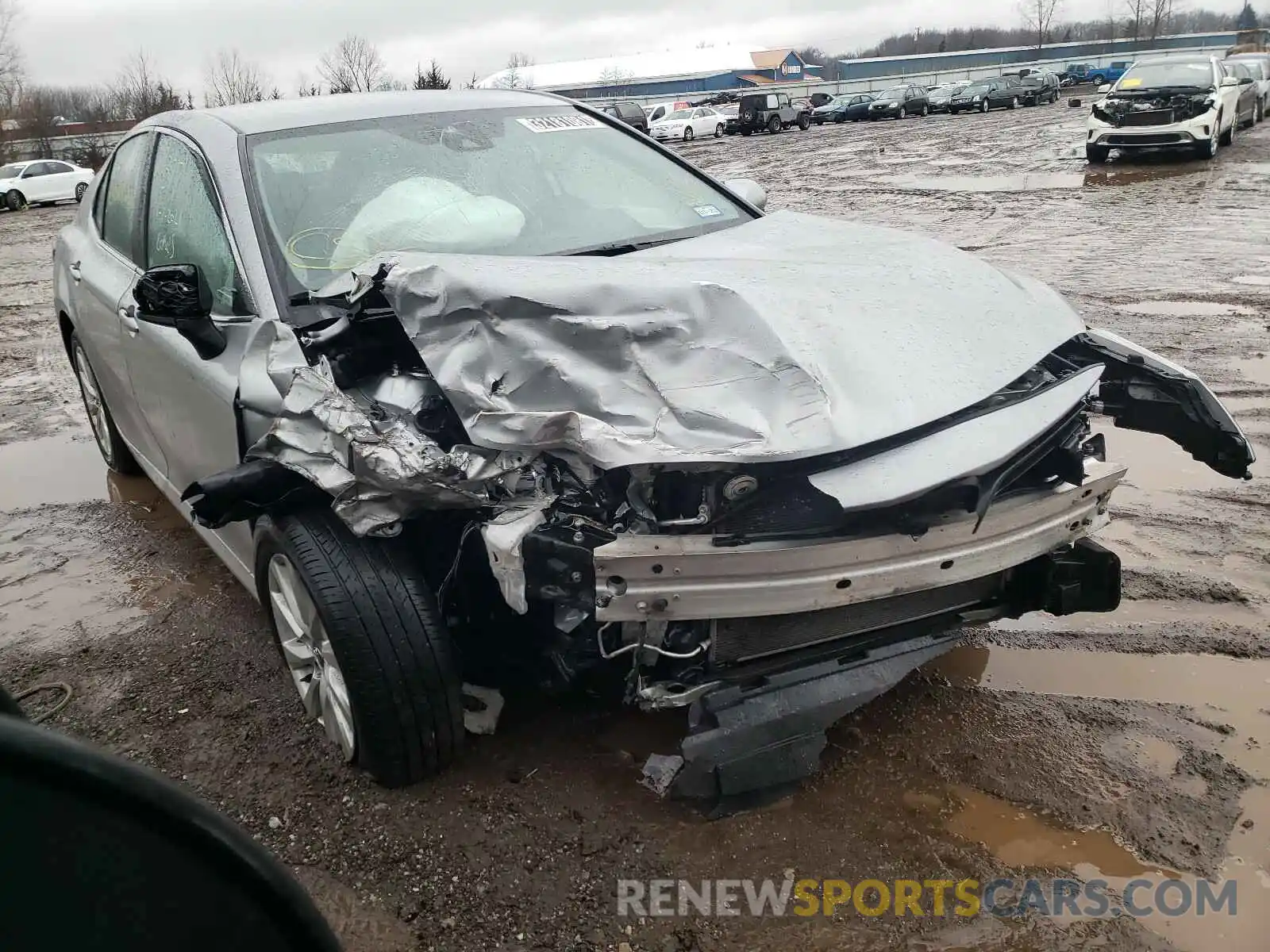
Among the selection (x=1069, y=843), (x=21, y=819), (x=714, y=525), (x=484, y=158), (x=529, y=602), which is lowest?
(x=1069, y=843)

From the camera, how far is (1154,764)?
2.62 metres

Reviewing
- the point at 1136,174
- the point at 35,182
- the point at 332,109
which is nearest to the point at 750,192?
the point at 332,109

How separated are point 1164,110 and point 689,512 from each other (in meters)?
16.7

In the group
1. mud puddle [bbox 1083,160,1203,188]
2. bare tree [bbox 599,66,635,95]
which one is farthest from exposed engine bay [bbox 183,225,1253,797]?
bare tree [bbox 599,66,635,95]

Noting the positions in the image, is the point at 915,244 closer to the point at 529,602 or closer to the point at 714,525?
the point at 714,525

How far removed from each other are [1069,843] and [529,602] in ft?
4.75

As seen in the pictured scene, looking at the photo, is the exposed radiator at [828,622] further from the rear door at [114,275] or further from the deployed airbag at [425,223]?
the rear door at [114,275]

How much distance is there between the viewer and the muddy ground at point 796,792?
225cm

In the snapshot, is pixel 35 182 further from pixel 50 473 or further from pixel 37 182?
pixel 50 473

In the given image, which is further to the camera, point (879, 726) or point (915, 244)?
point (915, 244)

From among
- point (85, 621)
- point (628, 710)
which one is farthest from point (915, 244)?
point (85, 621)

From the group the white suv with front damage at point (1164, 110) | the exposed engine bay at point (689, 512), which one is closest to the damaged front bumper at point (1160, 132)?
the white suv with front damage at point (1164, 110)

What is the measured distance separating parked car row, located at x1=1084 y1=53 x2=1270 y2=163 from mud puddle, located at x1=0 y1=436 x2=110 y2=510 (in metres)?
15.9

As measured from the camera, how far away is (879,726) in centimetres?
282
